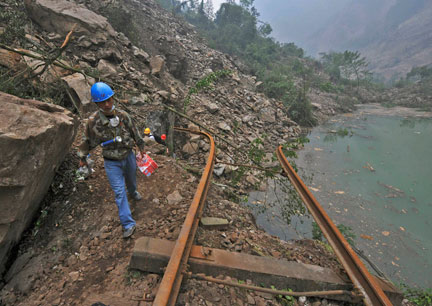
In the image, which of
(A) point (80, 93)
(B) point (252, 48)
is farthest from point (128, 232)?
(B) point (252, 48)

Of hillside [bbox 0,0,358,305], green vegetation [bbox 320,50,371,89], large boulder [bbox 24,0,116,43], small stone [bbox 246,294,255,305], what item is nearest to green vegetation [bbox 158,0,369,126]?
green vegetation [bbox 320,50,371,89]

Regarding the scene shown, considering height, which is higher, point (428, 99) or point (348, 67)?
point (348, 67)

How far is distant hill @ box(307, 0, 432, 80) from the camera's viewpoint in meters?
66.4

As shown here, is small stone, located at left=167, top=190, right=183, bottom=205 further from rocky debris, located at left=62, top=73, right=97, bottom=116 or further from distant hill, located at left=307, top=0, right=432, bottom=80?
distant hill, located at left=307, top=0, right=432, bottom=80

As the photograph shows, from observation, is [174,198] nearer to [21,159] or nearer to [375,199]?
[21,159]

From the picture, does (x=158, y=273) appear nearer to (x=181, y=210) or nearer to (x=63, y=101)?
(x=181, y=210)

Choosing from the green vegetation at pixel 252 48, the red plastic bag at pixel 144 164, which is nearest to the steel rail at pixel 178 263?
the red plastic bag at pixel 144 164

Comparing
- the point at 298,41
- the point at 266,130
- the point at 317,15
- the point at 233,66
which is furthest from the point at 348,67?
the point at 317,15

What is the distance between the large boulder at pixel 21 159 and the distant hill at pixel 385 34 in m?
75.8

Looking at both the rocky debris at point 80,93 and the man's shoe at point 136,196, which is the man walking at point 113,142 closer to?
the man's shoe at point 136,196

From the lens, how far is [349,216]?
13.9 feet

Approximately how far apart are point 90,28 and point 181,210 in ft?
20.7

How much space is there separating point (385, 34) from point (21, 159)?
429 feet

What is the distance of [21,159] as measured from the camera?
190 cm
